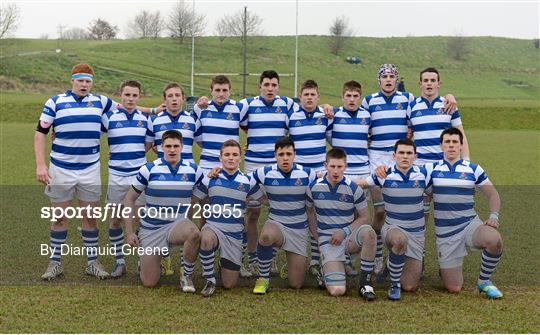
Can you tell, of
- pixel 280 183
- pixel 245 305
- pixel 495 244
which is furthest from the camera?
pixel 280 183

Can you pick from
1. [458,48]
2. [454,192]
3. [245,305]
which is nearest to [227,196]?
[245,305]

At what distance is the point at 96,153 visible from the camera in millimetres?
6023

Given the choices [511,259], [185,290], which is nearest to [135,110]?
[185,290]

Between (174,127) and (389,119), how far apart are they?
2122mm

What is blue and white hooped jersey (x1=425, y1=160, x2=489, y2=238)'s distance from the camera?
5.59 meters

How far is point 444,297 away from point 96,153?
3.41 metres

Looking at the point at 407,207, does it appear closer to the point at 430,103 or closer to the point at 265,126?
the point at 430,103

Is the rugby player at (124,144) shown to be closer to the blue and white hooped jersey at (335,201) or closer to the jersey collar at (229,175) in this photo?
the jersey collar at (229,175)

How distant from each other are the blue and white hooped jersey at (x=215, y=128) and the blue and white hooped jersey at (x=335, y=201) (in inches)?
43.5

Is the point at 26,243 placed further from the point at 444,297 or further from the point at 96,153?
the point at 444,297

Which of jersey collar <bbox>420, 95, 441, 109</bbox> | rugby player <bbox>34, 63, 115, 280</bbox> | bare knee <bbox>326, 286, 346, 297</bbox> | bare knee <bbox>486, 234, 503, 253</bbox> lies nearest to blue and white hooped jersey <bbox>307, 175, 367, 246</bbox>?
bare knee <bbox>326, 286, 346, 297</bbox>

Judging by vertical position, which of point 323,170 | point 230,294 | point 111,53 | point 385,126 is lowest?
point 230,294

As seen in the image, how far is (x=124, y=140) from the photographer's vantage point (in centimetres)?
604

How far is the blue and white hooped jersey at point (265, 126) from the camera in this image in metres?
6.31
